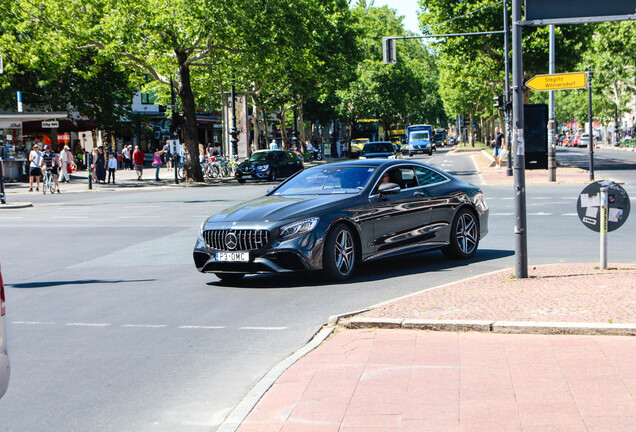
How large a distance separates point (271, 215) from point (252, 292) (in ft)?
2.98

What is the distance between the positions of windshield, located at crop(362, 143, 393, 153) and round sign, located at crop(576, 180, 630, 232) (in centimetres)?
3929

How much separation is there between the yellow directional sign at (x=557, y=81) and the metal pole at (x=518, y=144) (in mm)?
2309

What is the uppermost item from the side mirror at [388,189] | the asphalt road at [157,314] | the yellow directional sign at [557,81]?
the yellow directional sign at [557,81]

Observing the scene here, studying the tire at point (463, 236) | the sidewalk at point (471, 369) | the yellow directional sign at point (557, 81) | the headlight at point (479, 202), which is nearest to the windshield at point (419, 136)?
the yellow directional sign at point (557, 81)

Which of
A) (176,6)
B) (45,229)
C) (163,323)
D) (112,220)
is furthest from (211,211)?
(176,6)

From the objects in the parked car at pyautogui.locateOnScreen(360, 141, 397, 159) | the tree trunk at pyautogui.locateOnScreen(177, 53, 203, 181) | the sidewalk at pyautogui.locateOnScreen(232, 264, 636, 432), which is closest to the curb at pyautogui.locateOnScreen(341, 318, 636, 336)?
the sidewalk at pyautogui.locateOnScreen(232, 264, 636, 432)

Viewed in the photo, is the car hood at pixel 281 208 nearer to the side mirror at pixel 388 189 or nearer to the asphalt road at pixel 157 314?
the side mirror at pixel 388 189

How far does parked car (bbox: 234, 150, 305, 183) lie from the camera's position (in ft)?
135

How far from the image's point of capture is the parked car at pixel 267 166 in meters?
41.1

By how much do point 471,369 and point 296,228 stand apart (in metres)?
4.20

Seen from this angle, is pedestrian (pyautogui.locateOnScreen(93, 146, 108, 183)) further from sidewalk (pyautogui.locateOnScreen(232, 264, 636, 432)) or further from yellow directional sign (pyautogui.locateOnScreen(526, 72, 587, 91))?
sidewalk (pyautogui.locateOnScreen(232, 264, 636, 432))

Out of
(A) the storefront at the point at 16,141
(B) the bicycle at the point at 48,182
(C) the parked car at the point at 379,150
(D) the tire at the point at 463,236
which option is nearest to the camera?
(D) the tire at the point at 463,236

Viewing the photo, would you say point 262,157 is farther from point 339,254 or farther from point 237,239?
point 237,239

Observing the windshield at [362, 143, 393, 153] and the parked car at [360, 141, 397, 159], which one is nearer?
the parked car at [360, 141, 397, 159]
